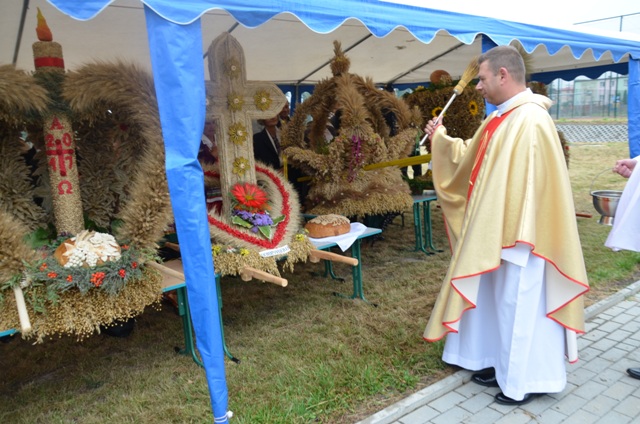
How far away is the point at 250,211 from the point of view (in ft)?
11.8

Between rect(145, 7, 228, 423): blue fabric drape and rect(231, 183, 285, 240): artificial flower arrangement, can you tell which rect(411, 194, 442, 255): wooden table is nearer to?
rect(231, 183, 285, 240): artificial flower arrangement

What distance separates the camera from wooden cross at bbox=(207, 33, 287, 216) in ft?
11.5

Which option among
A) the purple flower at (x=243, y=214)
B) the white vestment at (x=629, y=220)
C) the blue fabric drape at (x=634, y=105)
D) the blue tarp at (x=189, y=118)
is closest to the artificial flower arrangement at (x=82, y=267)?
the blue tarp at (x=189, y=118)

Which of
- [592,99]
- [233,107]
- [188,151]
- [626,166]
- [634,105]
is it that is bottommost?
[626,166]

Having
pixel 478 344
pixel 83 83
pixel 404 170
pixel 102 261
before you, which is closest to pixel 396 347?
pixel 478 344

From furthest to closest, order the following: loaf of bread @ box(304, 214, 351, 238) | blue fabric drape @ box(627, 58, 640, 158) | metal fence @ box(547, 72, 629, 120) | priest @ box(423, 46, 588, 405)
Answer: metal fence @ box(547, 72, 629, 120) → blue fabric drape @ box(627, 58, 640, 158) → loaf of bread @ box(304, 214, 351, 238) → priest @ box(423, 46, 588, 405)

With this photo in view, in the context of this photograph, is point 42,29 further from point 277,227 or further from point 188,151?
point 277,227

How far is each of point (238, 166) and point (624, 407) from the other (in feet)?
9.53

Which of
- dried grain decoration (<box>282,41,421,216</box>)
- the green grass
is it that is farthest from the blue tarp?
dried grain decoration (<box>282,41,421,216</box>)

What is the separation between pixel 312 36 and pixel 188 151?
4099mm

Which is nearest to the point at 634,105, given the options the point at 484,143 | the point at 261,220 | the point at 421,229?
the point at 421,229

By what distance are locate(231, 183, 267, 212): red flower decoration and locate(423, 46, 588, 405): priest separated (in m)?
1.54

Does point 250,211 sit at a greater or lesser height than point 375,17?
lesser

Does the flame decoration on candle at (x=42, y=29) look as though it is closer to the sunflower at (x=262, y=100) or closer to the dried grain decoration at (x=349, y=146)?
the sunflower at (x=262, y=100)
